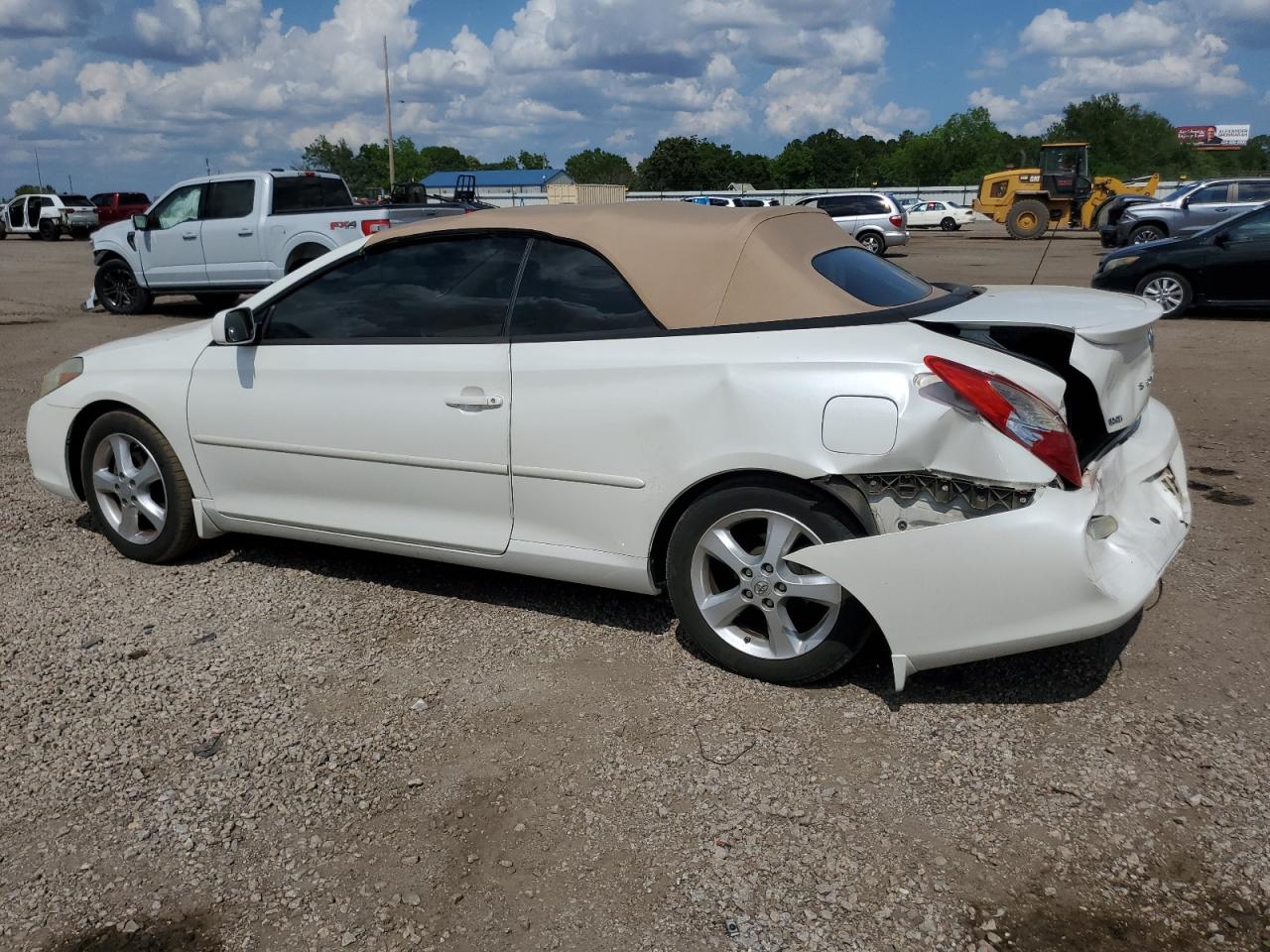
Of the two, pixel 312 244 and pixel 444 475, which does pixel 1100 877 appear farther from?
pixel 312 244

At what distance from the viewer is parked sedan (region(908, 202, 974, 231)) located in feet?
141

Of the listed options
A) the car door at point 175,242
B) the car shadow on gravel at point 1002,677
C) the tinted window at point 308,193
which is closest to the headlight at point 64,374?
the car shadow on gravel at point 1002,677

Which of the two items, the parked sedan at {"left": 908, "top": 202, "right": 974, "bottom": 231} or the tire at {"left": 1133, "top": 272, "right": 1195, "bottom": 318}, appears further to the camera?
the parked sedan at {"left": 908, "top": 202, "right": 974, "bottom": 231}

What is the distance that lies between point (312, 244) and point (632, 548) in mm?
10747

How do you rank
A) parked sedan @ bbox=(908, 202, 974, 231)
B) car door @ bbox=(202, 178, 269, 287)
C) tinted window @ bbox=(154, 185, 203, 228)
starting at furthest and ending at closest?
parked sedan @ bbox=(908, 202, 974, 231) < tinted window @ bbox=(154, 185, 203, 228) < car door @ bbox=(202, 178, 269, 287)

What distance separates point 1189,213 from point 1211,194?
2.37ft

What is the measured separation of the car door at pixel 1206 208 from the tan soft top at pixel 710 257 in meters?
20.9

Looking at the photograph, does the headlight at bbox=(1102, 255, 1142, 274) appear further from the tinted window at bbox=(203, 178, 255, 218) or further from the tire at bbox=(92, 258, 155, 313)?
the tire at bbox=(92, 258, 155, 313)

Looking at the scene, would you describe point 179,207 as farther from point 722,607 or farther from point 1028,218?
point 1028,218

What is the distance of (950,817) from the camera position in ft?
9.39

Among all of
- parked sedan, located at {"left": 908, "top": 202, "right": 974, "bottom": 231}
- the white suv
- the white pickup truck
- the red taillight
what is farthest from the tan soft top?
the white suv

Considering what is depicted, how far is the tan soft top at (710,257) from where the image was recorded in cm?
354

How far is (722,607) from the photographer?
3.58 meters

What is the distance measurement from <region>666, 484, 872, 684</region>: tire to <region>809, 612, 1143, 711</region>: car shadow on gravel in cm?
20
